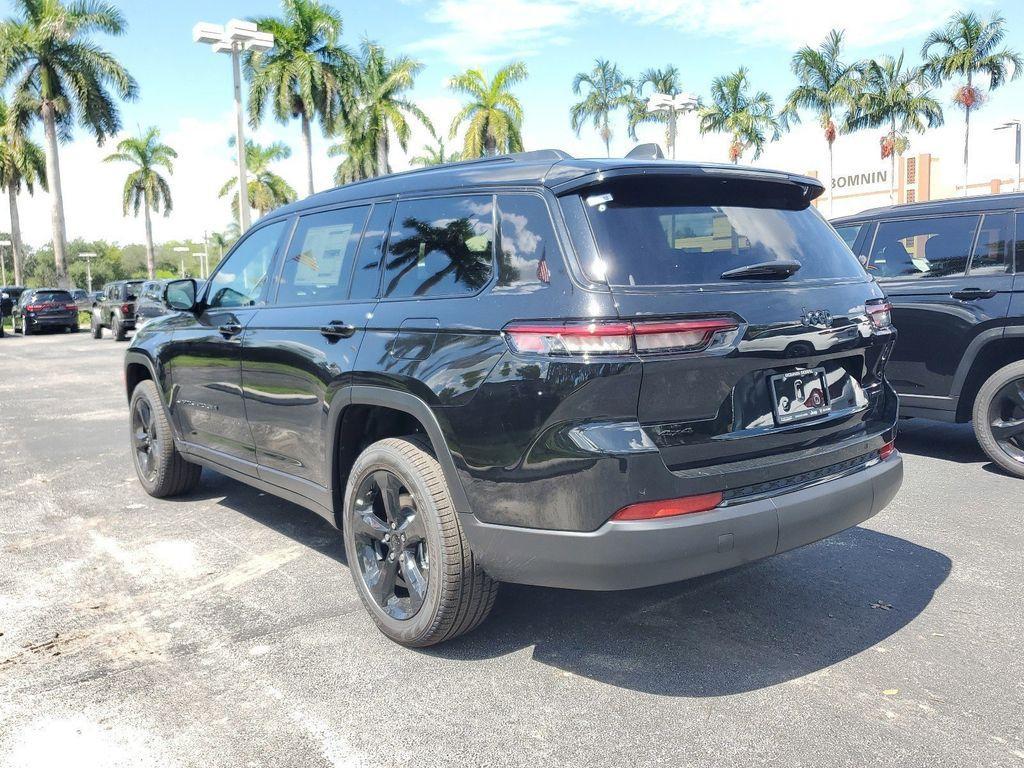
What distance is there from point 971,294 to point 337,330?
4585 mm

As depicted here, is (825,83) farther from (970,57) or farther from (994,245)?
(994,245)

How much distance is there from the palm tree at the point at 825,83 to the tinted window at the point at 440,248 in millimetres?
43981

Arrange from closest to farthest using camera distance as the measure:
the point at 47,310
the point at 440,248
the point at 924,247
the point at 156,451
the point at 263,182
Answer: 1. the point at 440,248
2. the point at 156,451
3. the point at 924,247
4. the point at 47,310
5. the point at 263,182

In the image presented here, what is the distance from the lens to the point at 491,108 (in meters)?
38.7

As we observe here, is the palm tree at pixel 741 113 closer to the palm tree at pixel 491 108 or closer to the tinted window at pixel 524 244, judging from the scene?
the palm tree at pixel 491 108

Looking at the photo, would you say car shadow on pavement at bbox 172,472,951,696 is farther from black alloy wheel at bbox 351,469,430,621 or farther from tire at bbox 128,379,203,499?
tire at bbox 128,379,203,499

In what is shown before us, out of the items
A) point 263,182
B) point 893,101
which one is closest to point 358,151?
point 263,182

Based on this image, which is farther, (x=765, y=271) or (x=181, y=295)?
(x=181, y=295)

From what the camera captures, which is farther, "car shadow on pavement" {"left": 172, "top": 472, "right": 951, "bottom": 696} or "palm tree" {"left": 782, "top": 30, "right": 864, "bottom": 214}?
"palm tree" {"left": 782, "top": 30, "right": 864, "bottom": 214}

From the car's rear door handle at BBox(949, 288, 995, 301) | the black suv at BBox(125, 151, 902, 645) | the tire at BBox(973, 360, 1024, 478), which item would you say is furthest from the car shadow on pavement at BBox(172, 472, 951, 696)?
the car's rear door handle at BBox(949, 288, 995, 301)

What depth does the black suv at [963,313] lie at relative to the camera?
5.91 meters

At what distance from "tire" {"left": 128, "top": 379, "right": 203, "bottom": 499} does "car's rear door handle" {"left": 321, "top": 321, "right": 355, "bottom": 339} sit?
7.36ft

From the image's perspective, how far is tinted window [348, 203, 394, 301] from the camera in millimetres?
3699

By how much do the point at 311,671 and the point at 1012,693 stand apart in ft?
8.11
